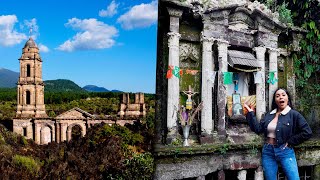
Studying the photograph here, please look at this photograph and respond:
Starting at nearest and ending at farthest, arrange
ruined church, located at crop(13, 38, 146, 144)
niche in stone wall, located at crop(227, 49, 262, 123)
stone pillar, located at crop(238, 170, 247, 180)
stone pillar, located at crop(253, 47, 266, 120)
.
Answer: stone pillar, located at crop(238, 170, 247, 180) → niche in stone wall, located at crop(227, 49, 262, 123) → stone pillar, located at crop(253, 47, 266, 120) → ruined church, located at crop(13, 38, 146, 144)

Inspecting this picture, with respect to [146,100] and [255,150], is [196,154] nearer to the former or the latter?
[255,150]

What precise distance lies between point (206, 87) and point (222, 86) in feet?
0.86

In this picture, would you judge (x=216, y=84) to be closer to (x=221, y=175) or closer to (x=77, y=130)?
(x=221, y=175)

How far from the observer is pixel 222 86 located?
474 centimetres

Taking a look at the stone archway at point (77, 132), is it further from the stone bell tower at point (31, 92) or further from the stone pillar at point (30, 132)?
the stone pillar at point (30, 132)

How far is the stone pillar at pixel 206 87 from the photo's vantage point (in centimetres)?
463

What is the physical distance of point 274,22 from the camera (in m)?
5.09

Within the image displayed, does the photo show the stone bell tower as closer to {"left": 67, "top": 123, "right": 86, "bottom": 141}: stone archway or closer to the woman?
{"left": 67, "top": 123, "right": 86, "bottom": 141}: stone archway

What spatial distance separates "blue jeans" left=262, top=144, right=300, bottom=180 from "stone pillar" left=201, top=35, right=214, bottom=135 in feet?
2.69

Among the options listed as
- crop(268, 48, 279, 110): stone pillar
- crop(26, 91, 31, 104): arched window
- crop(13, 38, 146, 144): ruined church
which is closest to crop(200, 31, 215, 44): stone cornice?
crop(268, 48, 279, 110): stone pillar

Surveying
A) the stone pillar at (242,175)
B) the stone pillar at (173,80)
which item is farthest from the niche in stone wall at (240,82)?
the stone pillar at (173,80)

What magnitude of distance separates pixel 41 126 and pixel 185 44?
846 cm

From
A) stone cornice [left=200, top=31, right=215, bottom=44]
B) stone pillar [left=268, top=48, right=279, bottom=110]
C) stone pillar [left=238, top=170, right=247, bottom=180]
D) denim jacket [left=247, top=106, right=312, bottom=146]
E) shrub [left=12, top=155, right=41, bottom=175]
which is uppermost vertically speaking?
stone cornice [left=200, top=31, right=215, bottom=44]

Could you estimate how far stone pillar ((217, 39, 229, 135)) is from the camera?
15.4ft
